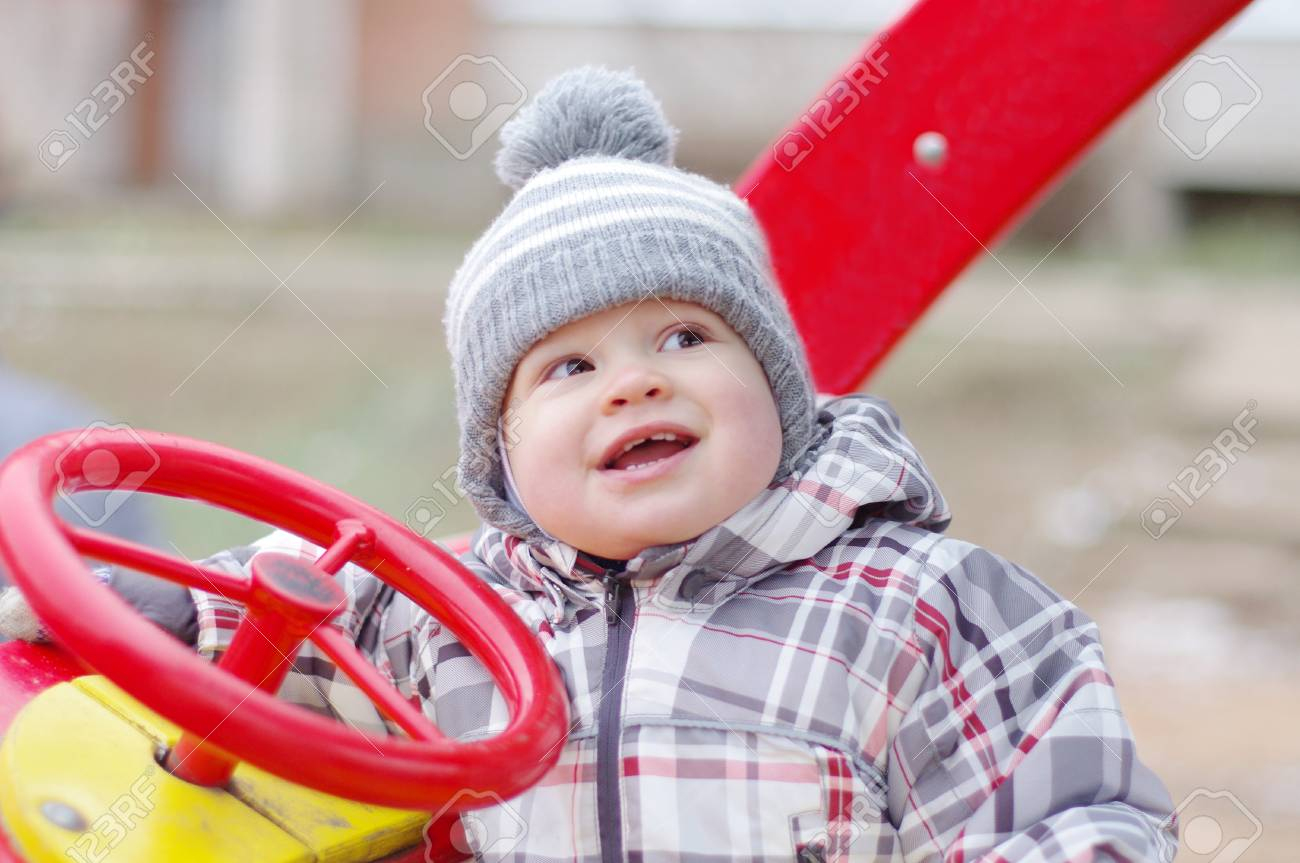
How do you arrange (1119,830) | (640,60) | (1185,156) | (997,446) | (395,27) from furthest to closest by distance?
(395,27), (640,60), (1185,156), (997,446), (1119,830)

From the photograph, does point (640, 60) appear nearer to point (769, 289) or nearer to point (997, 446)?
point (997, 446)

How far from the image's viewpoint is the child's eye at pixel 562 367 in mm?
1238

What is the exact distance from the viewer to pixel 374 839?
1.16m

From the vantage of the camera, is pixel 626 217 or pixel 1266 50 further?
pixel 1266 50

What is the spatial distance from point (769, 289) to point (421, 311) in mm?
6646

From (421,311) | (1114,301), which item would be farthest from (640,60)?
(1114,301)
